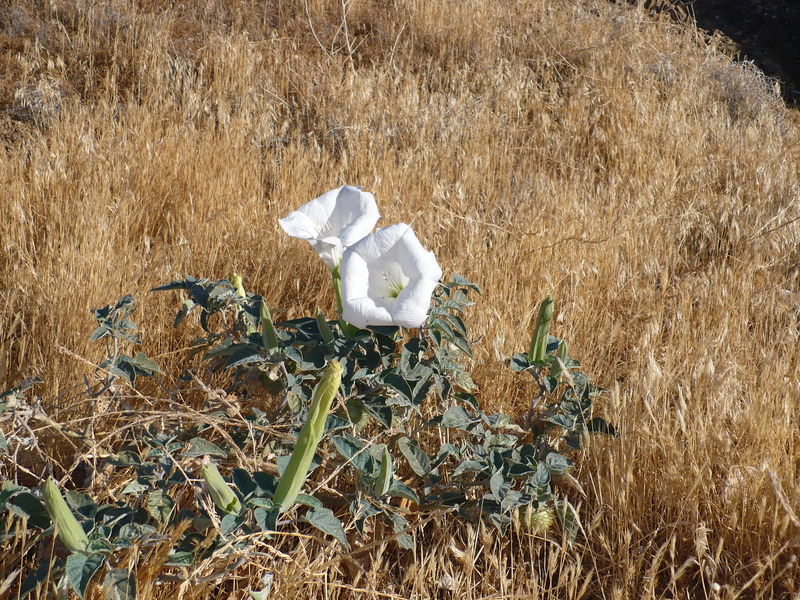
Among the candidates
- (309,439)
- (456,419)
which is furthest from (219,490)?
(456,419)

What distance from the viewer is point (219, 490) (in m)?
1.14

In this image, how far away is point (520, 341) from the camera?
216cm

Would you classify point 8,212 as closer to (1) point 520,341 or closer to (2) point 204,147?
(2) point 204,147

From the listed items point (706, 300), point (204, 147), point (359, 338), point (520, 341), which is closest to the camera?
point (359, 338)

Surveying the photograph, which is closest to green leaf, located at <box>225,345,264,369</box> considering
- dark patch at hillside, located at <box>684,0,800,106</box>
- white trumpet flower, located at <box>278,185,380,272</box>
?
white trumpet flower, located at <box>278,185,380,272</box>

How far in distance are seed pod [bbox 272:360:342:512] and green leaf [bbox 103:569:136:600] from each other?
25 cm

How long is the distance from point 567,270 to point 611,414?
2.72 ft

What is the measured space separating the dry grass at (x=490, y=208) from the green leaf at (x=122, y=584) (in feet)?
0.62

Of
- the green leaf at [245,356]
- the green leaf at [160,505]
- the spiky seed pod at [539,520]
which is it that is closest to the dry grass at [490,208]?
the spiky seed pod at [539,520]

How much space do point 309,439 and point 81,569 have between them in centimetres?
39

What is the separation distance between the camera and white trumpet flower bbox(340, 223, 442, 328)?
4.17ft

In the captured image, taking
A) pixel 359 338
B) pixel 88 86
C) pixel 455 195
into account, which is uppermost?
pixel 359 338

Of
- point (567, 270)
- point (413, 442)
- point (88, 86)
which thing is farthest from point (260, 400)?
point (88, 86)

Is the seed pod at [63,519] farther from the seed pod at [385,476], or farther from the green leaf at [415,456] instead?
the green leaf at [415,456]
